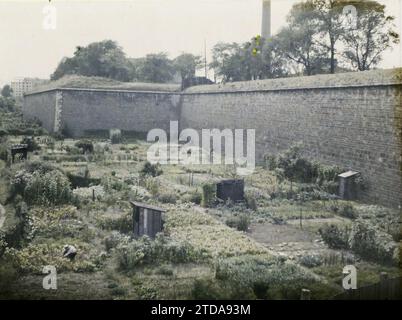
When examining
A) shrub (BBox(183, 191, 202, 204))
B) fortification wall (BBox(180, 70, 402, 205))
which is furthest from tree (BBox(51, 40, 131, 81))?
shrub (BBox(183, 191, 202, 204))

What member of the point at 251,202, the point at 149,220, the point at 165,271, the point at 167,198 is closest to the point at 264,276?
the point at 165,271

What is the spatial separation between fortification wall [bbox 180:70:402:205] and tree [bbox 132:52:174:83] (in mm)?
26564

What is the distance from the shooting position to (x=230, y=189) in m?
13.2

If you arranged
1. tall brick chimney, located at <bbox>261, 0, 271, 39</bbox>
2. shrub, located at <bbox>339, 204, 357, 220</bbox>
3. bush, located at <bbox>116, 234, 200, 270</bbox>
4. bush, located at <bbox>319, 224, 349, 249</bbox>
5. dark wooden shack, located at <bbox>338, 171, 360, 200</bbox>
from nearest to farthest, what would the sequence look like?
bush, located at <bbox>116, 234, 200, 270</bbox>, bush, located at <bbox>319, 224, 349, 249</bbox>, shrub, located at <bbox>339, 204, 357, 220</bbox>, dark wooden shack, located at <bbox>338, 171, 360, 200</bbox>, tall brick chimney, located at <bbox>261, 0, 271, 39</bbox>

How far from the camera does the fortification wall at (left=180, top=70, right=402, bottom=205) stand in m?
13.6

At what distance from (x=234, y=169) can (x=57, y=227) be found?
10.5m

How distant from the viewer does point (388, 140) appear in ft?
44.6

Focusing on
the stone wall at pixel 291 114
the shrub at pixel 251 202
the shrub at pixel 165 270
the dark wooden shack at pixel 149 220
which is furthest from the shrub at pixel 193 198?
the stone wall at pixel 291 114

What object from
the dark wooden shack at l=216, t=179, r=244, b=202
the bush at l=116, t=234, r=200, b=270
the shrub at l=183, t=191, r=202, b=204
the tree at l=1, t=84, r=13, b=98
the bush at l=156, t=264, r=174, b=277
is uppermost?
the tree at l=1, t=84, r=13, b=98

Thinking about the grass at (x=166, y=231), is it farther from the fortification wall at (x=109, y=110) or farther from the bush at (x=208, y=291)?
the fortification wall at (x=109, y=110)

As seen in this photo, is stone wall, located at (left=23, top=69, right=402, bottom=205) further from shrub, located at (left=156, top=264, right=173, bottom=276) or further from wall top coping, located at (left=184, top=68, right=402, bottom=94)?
shrub, located at (left=156, top=264, right=173, bottom=276)

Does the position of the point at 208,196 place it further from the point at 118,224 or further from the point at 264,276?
the point at 264,276
